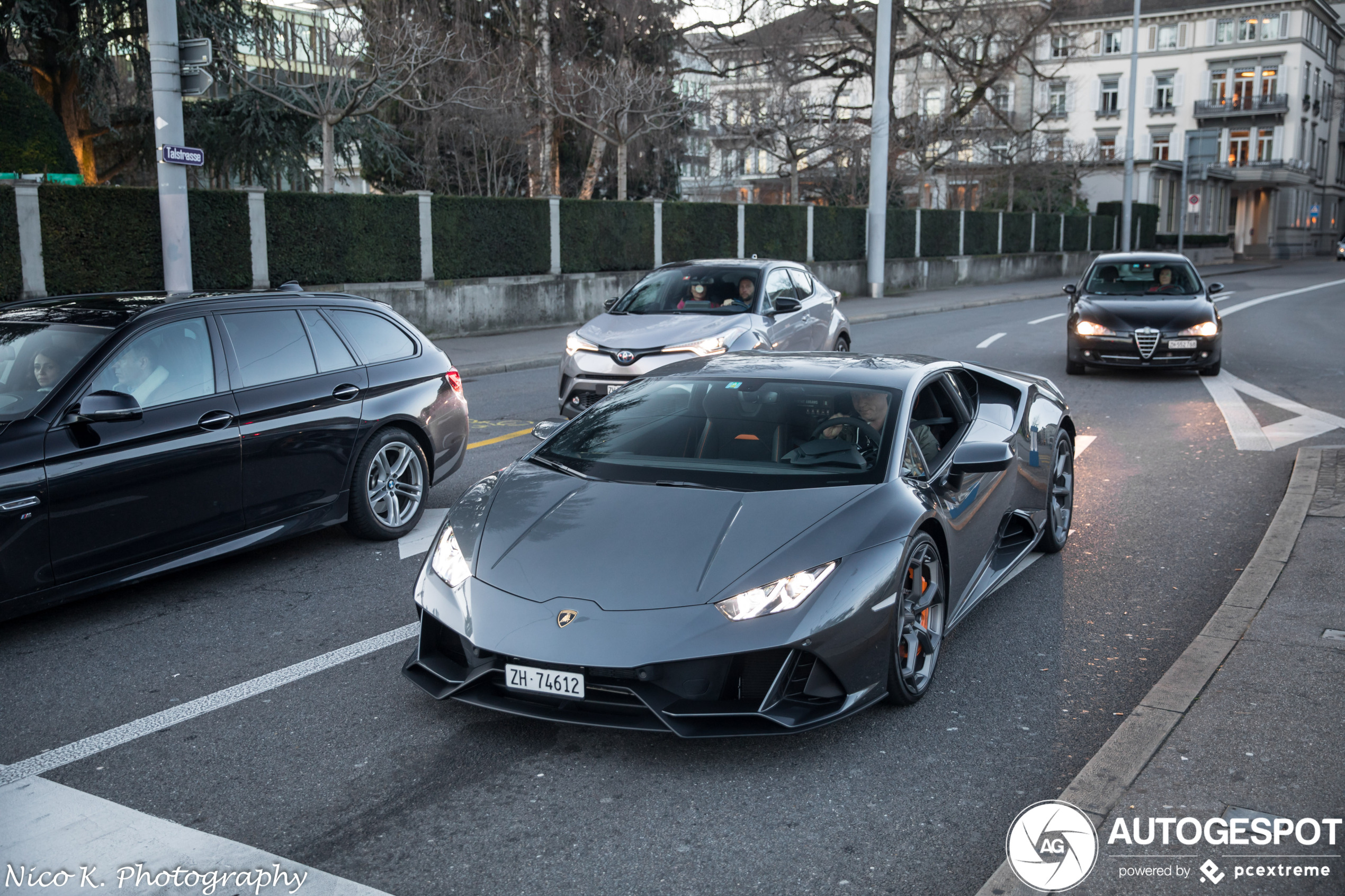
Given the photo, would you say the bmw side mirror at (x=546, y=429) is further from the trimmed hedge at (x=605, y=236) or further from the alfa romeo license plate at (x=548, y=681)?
the trimmed hedge at (x=605, y=236)

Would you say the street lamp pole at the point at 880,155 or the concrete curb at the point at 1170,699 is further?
the street lamp pole at the point at 880,155

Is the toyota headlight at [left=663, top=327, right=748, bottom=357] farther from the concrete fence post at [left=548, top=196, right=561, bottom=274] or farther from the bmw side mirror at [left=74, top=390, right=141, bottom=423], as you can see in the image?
the concrete fence post at [left=548, top=196, right=561, bottom=274]

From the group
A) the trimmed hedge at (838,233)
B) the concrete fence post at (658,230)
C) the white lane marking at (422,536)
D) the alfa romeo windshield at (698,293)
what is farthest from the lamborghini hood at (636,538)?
the trimmed hedge at (838,233)

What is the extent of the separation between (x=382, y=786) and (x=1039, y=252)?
4861 centimetres

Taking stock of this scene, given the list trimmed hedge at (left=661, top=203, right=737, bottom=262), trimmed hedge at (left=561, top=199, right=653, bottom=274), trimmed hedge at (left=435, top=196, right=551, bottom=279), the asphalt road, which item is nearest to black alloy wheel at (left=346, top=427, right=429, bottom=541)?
the asphalt road

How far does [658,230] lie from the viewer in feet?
87.7

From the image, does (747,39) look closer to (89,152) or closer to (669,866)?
(89,152)

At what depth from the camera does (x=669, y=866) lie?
10.9ft

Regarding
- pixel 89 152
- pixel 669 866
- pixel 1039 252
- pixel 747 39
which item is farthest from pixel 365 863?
pixel 1039 252

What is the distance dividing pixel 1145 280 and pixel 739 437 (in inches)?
481

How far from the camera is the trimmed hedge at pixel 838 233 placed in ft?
108

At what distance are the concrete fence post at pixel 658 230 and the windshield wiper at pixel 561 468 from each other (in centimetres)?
2172

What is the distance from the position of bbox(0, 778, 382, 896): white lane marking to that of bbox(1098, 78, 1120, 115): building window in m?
91.9

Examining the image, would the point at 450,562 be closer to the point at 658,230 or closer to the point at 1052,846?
the point at 1052,846
